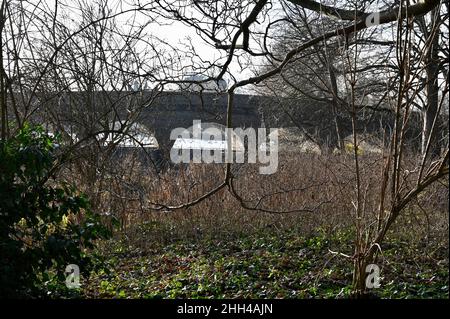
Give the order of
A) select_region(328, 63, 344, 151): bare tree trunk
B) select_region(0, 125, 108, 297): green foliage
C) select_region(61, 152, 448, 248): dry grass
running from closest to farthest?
select_region(0, 125, 108, 297): green foliage
select_region(328, 63, 344, 151): bare tree trunk
select_region(61, 152, 448, 248): dry grass

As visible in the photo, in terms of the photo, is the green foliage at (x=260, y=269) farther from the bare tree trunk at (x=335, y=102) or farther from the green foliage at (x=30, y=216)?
the bare tree trunk at (x=335, y=102)

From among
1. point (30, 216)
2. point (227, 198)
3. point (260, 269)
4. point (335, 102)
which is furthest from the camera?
point (227, 198)

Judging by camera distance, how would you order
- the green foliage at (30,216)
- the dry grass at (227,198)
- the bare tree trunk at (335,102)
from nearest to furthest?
the green foliage at (30,216)
the bare tree trunk at (335,102)
the dry grass at (227,198)

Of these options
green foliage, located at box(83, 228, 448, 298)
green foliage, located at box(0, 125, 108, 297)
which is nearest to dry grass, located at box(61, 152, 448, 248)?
green foliage, located at box(83, 228, 448, 298)

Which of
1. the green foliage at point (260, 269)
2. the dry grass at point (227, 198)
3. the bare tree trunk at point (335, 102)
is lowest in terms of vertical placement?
the green foliage at point (260, 269)

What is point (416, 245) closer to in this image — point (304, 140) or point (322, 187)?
point (322, 187)

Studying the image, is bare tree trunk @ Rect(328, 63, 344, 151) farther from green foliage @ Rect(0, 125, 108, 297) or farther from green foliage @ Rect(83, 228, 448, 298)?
green foliage @ Rect(0, 125, 108, 297)

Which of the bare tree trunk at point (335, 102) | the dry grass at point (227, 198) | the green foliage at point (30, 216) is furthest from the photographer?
the dry grass at point (227, 198)

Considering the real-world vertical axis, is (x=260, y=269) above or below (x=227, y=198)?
below

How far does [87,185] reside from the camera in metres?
7.25

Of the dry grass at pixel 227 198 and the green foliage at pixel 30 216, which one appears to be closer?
the green foliage at pixel 30 216

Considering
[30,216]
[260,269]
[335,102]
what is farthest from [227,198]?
[30,216]

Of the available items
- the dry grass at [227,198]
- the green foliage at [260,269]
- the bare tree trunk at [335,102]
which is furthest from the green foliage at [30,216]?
the dry grass at [227,198]

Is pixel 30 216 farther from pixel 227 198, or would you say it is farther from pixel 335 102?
pixel 227 198
